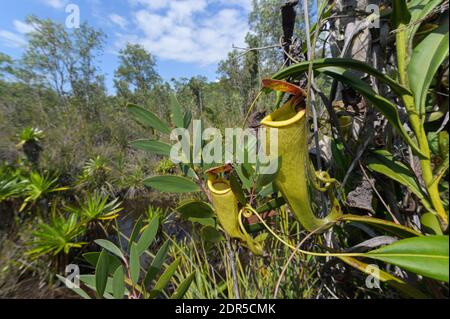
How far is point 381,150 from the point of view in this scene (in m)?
0.38

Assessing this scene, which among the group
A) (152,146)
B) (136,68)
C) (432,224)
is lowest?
(432,224)

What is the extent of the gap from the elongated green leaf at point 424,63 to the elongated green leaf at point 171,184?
36 centimetres

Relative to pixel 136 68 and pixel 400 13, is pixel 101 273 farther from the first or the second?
pixel 136 68

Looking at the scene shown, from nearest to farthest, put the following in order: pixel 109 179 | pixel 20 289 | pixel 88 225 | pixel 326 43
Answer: pixel 326 43
pixel 20 289
pixel 88 225
pixel 109 179

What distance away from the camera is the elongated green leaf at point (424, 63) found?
27 centimetres

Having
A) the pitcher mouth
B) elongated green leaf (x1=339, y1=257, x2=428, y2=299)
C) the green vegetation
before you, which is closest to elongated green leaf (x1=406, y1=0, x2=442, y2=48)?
the green vegetation

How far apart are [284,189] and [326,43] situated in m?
0.36

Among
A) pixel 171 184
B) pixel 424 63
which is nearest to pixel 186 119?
pixel 171 184

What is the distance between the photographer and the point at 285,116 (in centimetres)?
35

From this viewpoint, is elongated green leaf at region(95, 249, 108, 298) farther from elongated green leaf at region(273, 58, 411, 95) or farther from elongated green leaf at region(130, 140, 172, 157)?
elongated green leaf at region(273, 58, 411, 95)

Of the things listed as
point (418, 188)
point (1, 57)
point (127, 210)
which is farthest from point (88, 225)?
point (1, 57)

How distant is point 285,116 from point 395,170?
186 millimetres
